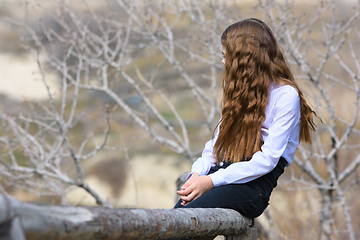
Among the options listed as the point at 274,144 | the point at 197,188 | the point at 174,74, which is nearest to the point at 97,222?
the point at 197,188

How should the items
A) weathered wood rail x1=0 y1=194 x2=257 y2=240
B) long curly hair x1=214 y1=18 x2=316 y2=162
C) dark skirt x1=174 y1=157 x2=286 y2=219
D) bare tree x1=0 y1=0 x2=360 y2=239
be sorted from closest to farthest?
weathered wood rail x1=0 y1=194 x2=257 y2=240
dark skirt x1=174 y1=157 x2=286 y2=219
long curly hair x1=214 y1=18 x2=316 y2=162
bare tree x1=0 y1=0 x2=360 y2=239

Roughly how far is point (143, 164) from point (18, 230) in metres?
7.82

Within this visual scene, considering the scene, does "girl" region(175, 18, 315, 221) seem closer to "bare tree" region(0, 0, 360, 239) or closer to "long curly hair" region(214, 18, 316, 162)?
"long curly hair" region(214, 18, 316, 162)

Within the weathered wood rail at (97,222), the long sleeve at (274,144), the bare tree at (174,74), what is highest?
the bare tree at (174,74)

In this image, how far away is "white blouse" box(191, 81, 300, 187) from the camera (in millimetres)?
1440

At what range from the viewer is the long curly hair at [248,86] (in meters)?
1.55

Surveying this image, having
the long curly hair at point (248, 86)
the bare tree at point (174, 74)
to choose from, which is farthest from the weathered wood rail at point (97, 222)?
the bare tree at point (174, 74)

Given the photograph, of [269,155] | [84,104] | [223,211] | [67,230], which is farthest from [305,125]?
[84,104]

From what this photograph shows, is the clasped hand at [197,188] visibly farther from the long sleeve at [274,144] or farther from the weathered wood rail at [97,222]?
the weathered wood rail at [97,222]

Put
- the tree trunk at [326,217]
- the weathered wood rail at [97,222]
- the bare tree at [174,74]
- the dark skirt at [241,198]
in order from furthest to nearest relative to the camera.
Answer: the tree trunk at [326,217]
the bare tree at [174,74]
the dark skirt at [241,198]
the weathered wood rail at [97,222]

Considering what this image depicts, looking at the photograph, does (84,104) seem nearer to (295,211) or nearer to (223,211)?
(295,211)

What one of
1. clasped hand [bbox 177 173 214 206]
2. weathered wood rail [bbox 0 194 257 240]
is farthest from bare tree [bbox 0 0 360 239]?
weathered wood rail [bbox 0 194 257 240]

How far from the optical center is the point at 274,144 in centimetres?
144

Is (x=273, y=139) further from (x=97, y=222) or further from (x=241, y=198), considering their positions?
(x=97, y=222)
